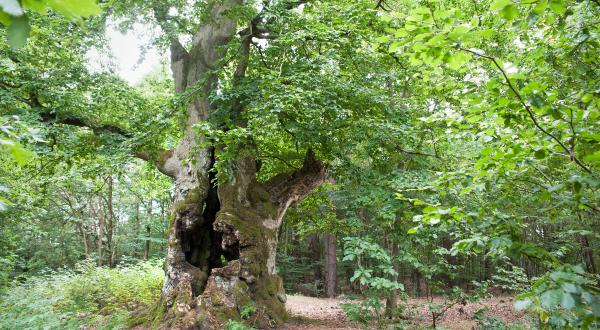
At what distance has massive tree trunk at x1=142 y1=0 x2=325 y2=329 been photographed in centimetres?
633

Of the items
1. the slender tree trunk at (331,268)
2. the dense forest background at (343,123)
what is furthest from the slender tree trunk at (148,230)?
the dense forest background at (343,123)

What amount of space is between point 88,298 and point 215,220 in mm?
5273

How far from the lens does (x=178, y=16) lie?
8.85 metres

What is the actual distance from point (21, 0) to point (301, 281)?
73.1 ft

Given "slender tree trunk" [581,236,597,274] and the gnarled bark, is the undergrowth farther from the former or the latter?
"slender tree trunk" [581,236,597,274]

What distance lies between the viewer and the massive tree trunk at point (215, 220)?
6328 millimetres

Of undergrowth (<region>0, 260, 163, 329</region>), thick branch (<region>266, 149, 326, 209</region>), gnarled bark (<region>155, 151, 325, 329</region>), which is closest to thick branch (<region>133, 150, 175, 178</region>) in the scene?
gnarled bark (<region>155, 151, 325, 329</region>)

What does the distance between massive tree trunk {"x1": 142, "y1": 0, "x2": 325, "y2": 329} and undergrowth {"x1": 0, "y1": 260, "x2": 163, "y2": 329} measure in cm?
157

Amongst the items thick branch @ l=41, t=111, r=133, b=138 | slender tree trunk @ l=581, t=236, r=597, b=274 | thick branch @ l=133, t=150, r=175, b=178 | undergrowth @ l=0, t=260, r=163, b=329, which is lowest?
undergrowth @ l=0, t=260, r=163, b=329

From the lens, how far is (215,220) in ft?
22.9

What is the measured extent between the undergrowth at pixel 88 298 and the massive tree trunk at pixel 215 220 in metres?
1.57

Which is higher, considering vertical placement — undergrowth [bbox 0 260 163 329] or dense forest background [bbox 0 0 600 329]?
dense forest background [bbox 0 0 600 329]

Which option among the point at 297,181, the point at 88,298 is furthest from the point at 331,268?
the point at 88,298

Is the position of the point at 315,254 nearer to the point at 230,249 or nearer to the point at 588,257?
the point at 588,257
